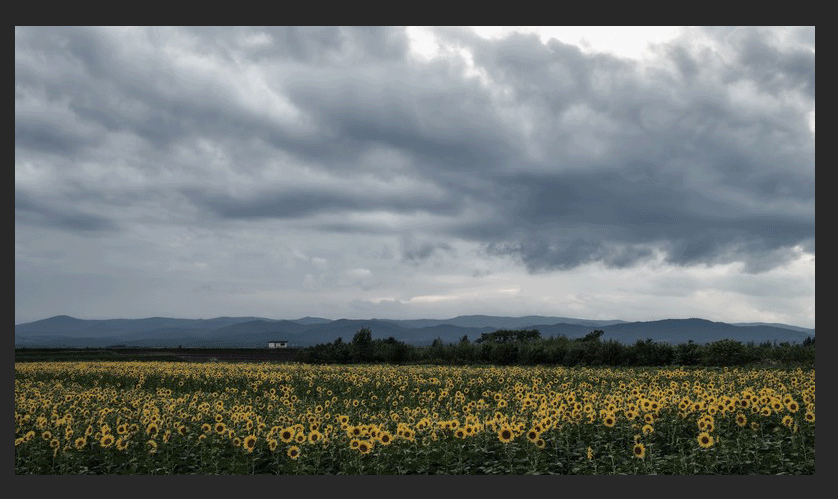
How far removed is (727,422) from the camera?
1362cm

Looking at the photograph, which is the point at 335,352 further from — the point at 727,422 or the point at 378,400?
the point at 727,422

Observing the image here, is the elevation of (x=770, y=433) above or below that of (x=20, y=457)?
above

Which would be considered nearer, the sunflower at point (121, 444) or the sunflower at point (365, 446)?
the sunflower at point (365, 446)

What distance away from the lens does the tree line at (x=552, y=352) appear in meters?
38.4

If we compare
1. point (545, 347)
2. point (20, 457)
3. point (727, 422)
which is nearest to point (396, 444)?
point (727, 422)

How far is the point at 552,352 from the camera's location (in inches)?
1718

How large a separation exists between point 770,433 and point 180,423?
12.7 m

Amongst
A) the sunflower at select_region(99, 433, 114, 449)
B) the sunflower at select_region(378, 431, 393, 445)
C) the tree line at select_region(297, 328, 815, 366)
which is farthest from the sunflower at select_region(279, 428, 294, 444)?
the tree line at select_region(297, 328, 815, 366)

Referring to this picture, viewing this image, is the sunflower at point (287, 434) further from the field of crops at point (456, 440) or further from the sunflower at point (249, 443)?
the sunflower at point (249, 443)

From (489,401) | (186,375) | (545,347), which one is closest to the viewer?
(489,401)

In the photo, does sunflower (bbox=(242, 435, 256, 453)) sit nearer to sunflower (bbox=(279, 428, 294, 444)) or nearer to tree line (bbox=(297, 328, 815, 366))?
sunflower (bbox=(279, 428, 294, 444))

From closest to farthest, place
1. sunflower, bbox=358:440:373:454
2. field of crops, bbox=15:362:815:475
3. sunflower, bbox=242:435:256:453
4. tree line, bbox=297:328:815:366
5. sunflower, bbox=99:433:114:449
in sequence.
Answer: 1. sunflower, bbox=358:440:373:454
2. field of crops, bbox=15:362:815:475
3. sunflower, bbox=242:435:256:453
4. sunflower, bbox=99:433:114:449
5. tree line, bbox=297:328:815:366

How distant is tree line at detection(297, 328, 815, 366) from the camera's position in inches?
1511

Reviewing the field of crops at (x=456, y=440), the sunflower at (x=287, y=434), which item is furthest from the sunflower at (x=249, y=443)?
the sunflower at (x=287, y=434)
